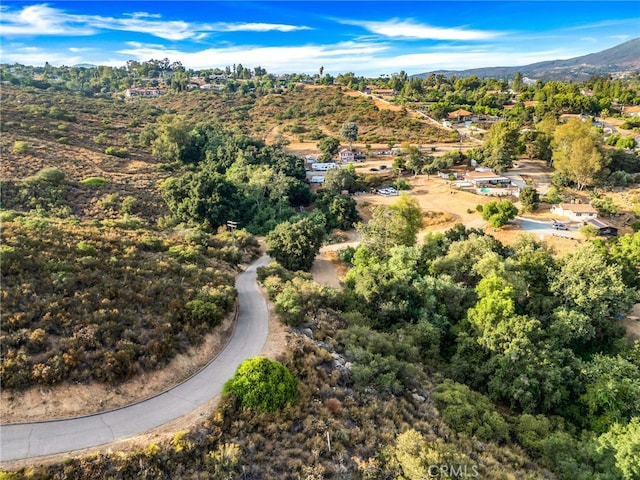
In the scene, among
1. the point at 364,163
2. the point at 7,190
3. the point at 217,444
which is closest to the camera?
the point at 217,444

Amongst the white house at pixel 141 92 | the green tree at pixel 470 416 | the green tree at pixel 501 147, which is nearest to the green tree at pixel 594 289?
the green tree at pixel 470 416

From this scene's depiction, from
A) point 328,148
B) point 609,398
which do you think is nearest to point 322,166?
point 328,148

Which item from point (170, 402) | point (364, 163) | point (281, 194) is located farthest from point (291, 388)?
point (364, 163)

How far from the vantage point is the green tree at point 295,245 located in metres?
32.3

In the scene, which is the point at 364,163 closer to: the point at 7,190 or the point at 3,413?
the point at 7,190

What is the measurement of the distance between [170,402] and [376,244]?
23.0 m

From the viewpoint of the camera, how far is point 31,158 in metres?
45.2

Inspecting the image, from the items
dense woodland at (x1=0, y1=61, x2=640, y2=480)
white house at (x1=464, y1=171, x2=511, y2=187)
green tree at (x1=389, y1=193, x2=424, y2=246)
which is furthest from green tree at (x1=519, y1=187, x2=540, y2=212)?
green tree at (x1=389, y1=193, x2=424, y2=246)

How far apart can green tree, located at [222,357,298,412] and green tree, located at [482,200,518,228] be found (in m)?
35.6

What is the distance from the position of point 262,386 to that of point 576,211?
45602mm

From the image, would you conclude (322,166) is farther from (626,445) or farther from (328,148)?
(626,445)

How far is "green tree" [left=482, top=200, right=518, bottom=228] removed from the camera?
140 feet

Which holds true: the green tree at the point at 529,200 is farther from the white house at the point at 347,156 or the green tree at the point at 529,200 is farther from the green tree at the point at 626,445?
the green tree at the point at 626,445

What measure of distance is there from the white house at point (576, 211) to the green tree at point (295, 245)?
106 ft
